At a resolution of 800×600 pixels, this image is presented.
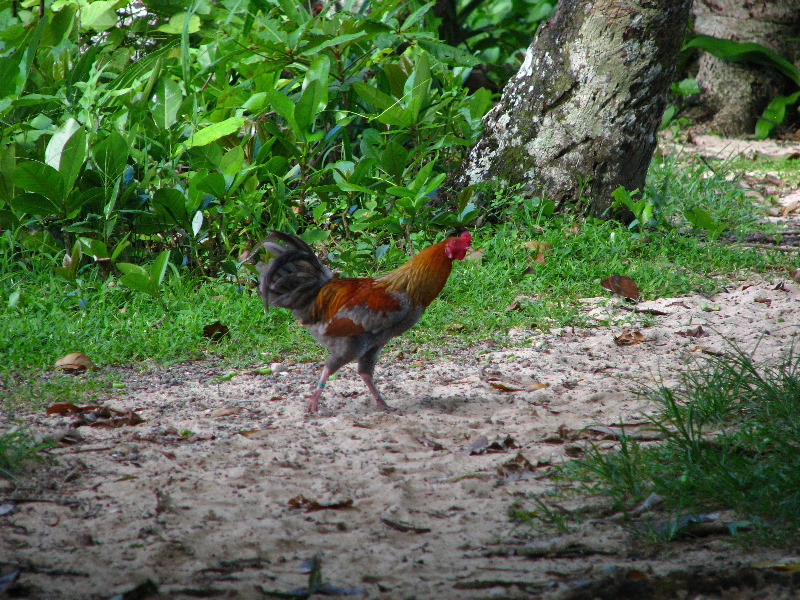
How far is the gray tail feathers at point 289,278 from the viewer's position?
13.9 feet

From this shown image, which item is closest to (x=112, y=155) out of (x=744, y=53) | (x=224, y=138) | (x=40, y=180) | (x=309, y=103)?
(x=40, y=180)

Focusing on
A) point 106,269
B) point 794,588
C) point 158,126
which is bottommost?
point 106,269

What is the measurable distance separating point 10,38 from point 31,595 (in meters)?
6.29

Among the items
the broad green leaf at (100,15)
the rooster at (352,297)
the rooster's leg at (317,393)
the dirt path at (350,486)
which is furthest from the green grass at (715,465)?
the broad green leaf at (100,15)

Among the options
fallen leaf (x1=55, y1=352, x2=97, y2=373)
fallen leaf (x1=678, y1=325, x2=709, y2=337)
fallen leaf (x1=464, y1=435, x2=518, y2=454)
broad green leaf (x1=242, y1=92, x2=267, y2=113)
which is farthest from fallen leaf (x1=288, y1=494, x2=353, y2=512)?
broad green leaf (x1=242, y1=92, x2=267, y2=113)

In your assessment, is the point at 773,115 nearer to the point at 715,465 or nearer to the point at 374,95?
the point at 374,95

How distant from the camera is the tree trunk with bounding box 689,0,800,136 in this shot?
10.3 meters

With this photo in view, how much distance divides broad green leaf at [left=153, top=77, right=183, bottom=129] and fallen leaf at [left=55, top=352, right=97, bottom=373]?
229cm

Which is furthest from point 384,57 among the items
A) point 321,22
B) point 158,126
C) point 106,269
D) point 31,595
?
point 31,595

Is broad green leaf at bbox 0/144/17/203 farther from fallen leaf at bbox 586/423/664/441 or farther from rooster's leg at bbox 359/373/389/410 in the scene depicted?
fallen leaf at bbox 586/423/664/441

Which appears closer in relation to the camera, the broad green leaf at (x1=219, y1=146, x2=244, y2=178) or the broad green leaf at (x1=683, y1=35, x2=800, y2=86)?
the broad green leaf at (x1=219, y1=146, x2=244, y2=178)

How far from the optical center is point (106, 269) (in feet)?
19.1

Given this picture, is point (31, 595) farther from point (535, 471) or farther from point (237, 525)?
point (535, 471)

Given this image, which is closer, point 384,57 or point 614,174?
point 614,174
